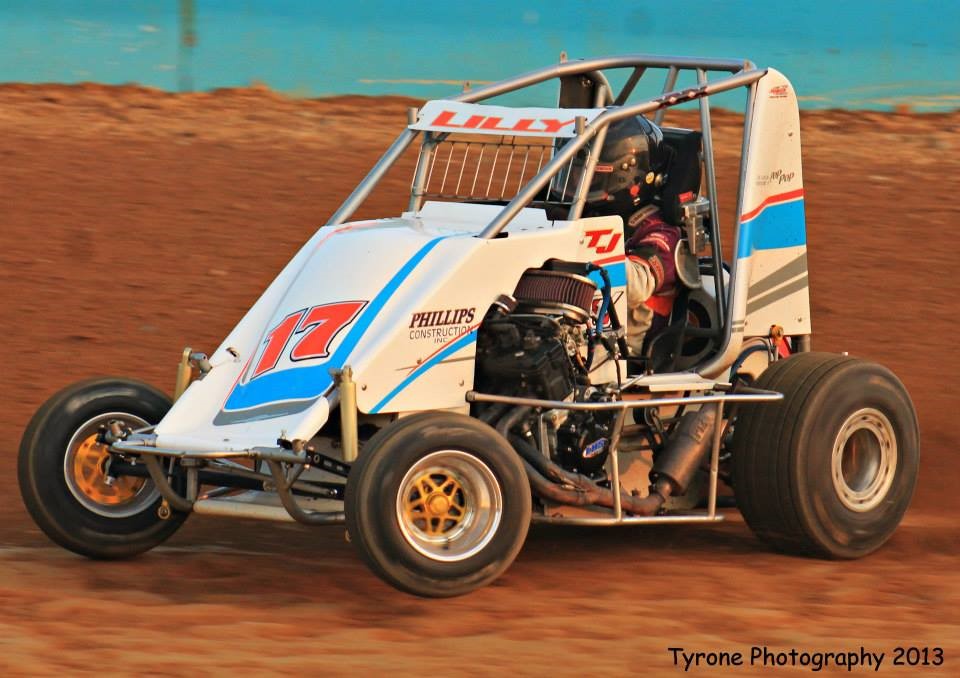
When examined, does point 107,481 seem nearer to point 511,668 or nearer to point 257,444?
point 257,444

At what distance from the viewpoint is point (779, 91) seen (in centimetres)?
847

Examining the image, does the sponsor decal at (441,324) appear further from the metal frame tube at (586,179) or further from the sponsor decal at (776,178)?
the sponsor decal at (776,178)

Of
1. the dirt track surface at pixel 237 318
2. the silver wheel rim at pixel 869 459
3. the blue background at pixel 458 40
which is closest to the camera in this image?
the dirt track surface at pixel 237 318

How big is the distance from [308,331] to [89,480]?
1217 millimetres

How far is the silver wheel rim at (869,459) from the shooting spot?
810 cm

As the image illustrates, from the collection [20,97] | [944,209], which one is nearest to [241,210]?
[20,97]

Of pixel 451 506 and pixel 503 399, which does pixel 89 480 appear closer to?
pixel 451 506

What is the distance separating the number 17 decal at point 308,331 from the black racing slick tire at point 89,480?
0.66m

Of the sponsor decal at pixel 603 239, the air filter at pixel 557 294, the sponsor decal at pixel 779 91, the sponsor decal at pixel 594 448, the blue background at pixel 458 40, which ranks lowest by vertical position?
the sponsor decal at pixel 594 448

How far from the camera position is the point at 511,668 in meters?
6.14

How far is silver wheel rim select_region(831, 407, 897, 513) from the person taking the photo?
810 centimetres

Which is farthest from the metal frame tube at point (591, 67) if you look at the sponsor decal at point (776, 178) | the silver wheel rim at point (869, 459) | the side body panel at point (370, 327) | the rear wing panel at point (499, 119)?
the silver wheel rim at point (869, 459)

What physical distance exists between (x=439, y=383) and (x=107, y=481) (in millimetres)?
1577

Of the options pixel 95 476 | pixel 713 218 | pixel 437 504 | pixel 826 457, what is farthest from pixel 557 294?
pixel 95 476
